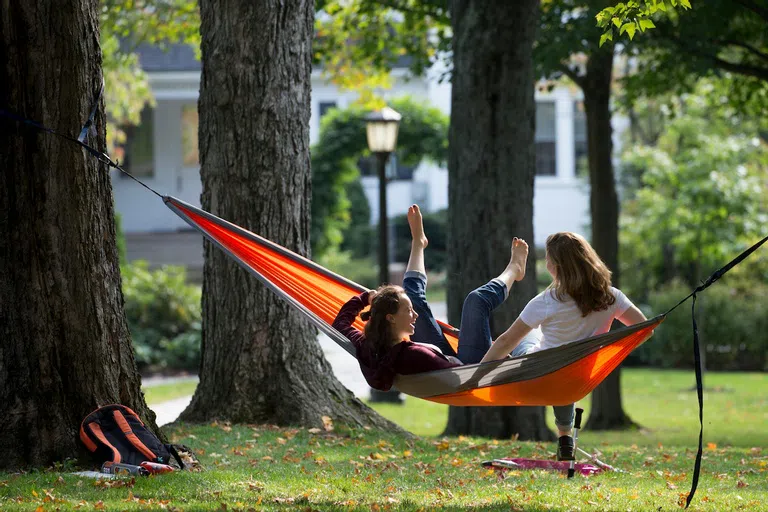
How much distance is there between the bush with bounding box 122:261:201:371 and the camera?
601 inches

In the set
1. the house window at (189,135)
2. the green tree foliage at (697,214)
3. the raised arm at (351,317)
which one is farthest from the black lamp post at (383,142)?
the house window at (189,135)

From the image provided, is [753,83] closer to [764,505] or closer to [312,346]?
[312,346]

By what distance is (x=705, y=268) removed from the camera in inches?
749

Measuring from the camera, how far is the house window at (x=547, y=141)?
2889 cm

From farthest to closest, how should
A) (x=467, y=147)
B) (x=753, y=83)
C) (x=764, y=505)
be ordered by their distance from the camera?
(x=753, y=83) < (x=467, y=147) < (x=764, y=505)

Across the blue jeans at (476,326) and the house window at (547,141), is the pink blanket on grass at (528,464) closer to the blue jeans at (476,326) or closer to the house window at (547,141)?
the blue jeans at (476,326)

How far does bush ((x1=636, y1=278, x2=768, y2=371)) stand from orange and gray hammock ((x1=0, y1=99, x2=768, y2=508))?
12.3 m

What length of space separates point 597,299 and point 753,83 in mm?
8173

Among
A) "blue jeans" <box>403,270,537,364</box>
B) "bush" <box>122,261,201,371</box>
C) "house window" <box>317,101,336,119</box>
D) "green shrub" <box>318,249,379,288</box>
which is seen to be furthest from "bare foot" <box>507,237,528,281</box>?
"house window" <box>317,101,336,119</box>

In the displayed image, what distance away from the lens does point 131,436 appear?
16.0ft

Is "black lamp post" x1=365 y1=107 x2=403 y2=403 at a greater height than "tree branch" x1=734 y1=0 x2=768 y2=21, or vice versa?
"tree branch" x1=734 y1=0 x2=768 y2=21

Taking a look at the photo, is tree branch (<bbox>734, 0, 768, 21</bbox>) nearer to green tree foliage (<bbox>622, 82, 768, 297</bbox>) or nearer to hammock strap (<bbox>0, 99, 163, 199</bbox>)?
hammock strap (<bbox>0, 99, 163, 199</bbox>)

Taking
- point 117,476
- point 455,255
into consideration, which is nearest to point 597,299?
point 117,476

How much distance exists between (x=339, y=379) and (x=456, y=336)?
736 centimetres
